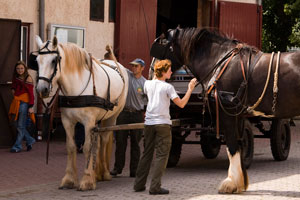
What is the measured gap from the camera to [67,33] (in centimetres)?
1606

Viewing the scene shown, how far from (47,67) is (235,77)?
2384mm

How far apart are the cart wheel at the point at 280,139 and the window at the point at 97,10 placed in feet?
20.1

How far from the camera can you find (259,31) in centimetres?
2072

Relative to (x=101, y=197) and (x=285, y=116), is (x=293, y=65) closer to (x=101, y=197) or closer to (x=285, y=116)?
(x=285, y=116)

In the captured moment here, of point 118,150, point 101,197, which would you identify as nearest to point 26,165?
point 118,150

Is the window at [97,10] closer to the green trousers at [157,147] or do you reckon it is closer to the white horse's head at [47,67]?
the white horse's head at [47,67]

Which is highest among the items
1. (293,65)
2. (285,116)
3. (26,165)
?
(293,65)

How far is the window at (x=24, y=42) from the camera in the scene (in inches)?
602

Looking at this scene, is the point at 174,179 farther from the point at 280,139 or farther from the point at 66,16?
the point at 66,16

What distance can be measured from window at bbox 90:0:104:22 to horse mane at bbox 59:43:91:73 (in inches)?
293

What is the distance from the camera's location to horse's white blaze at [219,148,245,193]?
881 centimetres

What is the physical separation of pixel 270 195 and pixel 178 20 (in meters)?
15.4

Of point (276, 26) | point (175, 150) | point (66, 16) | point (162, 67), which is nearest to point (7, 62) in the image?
point (66, 16)

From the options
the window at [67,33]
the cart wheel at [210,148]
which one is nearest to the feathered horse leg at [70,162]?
the cart wheel at [210,148]
